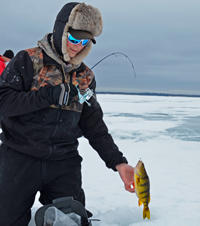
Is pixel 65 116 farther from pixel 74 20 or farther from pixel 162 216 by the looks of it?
pixel 162 216

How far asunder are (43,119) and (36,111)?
0.09 meters

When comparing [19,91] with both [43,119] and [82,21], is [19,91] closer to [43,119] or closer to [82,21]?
[43,119]

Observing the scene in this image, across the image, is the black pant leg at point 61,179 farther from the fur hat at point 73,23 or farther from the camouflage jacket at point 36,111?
the fur hat at point 73,23

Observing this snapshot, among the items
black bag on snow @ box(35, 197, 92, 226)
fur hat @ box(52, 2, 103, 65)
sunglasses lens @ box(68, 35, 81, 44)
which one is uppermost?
fur hat @ box(52, 2, 103, 65)

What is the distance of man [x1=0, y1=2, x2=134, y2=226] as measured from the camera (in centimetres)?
180

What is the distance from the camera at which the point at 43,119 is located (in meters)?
1.85

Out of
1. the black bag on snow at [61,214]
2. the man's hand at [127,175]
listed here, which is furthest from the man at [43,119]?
the black bag on snow at [61,214]

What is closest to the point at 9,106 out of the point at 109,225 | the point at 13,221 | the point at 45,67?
the point at 45,67

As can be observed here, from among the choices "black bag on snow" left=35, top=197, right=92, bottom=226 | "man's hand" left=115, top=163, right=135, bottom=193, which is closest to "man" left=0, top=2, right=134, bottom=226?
"man's hand" left=115, top=163, right=135, bottom=193

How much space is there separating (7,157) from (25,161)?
0.16 meters

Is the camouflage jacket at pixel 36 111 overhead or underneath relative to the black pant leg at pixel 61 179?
overhead

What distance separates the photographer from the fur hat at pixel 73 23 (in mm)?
1857

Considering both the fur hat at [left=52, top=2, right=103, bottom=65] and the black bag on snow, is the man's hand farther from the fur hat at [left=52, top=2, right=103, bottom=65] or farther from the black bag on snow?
the fur hat at [left=52, top=2, right=103, bottom=65]

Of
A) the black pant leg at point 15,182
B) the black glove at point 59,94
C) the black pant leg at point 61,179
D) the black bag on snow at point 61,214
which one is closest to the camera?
the black glove at point 59,94
